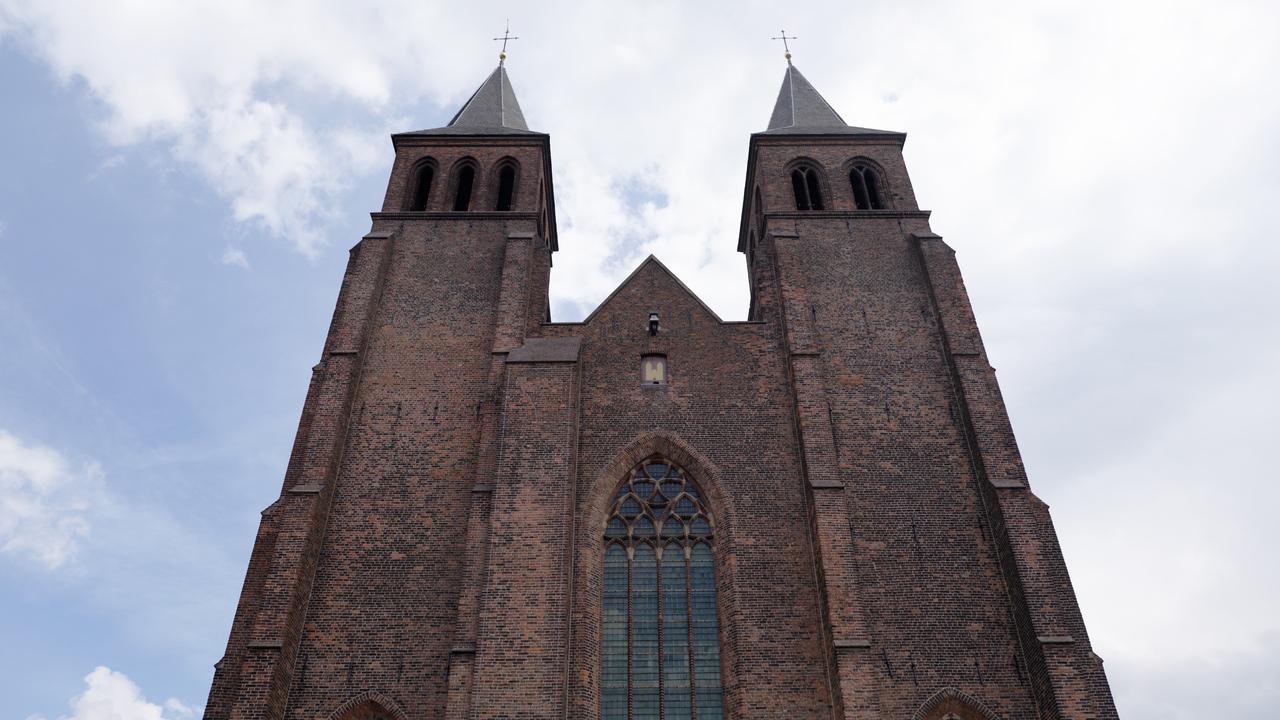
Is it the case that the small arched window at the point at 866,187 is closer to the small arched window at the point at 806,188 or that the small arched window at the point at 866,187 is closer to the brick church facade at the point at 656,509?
the small arched window at the point at 806,188

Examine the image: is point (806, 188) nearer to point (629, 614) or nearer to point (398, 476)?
point (629, 614)

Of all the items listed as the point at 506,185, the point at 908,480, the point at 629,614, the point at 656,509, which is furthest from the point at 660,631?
the point at 506,185

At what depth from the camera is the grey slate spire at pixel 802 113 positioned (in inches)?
946

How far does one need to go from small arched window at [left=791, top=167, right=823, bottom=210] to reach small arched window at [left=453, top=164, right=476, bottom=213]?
8810mm

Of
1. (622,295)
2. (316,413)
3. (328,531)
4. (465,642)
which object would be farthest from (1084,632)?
(316,413)

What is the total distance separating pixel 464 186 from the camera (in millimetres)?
23344

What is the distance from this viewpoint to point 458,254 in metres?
20.4

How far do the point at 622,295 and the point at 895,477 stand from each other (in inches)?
295

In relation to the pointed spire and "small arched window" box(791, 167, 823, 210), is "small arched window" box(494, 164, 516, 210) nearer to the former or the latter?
the pointed spire

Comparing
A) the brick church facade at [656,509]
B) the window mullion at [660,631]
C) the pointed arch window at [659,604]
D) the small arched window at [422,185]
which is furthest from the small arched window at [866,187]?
the small arched window at [422,185]

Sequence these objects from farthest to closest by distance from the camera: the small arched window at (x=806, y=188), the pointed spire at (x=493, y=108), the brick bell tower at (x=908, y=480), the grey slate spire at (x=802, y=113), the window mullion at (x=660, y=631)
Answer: the pointed spire at (x=493, y=108) → the grey slate spire at (x=802, y=113) → the small arched window at (x=806, y=188) → the window mullion at (x=660, y=631) → the brick bell tower at (x=908, y=480)

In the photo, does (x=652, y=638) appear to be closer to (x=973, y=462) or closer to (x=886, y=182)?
(x=973, y=462)

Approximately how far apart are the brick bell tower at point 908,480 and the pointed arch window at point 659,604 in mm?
2289

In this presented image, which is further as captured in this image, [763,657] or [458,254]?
[458,254]
